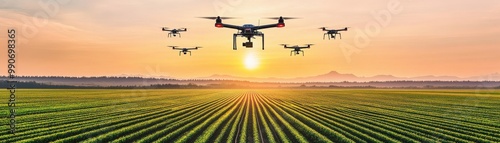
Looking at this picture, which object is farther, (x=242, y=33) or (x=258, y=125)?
(x=258, y=125)

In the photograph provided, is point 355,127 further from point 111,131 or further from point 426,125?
point 111,131

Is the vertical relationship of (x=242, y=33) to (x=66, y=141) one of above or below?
above

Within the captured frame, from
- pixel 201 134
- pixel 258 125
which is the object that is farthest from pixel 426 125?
pixel 201 134

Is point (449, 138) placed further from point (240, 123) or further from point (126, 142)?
point (126, 142)

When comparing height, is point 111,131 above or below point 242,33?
below

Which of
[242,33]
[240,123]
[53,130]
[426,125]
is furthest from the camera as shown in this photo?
[240,123]

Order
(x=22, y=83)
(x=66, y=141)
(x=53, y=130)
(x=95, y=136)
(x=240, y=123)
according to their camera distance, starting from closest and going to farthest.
A: (x=66, y=141) → (x=95, y=136) → (x=53, y=130) → (x=240, y=123) → (x=22, y=83)

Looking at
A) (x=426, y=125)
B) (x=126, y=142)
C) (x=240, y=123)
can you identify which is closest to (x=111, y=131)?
(x=126, y=142)

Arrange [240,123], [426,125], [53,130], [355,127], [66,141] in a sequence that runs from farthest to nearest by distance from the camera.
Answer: [240,123] → [426,125] → [355,127] → [53,130] → [66,141]

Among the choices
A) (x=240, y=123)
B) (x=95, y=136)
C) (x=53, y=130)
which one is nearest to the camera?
(x=95, y=136)
